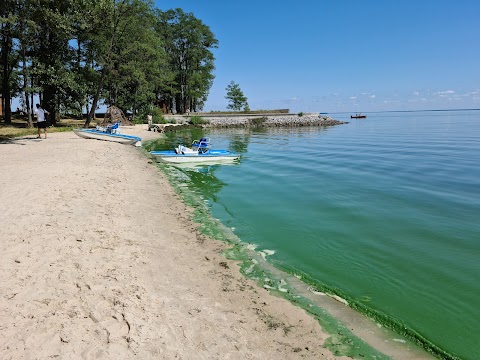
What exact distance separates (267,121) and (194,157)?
180ft

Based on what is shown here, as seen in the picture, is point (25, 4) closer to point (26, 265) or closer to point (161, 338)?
point (26, 265)

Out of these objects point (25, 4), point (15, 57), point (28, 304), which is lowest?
point (28, 304)

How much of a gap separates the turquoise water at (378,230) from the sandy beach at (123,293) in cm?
197

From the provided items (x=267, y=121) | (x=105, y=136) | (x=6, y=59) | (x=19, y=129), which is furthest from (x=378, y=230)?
(x=267, y=121)

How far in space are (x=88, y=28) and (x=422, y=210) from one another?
3109 cm

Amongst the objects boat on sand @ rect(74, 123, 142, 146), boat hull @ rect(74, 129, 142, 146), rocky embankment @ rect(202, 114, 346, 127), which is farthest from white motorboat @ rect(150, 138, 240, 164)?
rocky embankment @ rect(202, 114, 346, 127)

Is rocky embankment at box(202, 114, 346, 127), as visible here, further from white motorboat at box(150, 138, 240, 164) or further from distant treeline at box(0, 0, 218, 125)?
white motorboat at box(150, 138, 240, 164)

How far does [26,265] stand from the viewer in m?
5.90

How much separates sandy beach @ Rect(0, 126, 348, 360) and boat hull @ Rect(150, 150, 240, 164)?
33.5ft

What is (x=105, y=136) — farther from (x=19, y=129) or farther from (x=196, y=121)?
(x=196, y=121)

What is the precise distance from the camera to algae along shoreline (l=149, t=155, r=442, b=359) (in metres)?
5.15

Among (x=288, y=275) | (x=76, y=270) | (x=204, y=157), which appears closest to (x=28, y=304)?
(x=76, y=270)

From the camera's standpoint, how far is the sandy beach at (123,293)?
4402 millimetres

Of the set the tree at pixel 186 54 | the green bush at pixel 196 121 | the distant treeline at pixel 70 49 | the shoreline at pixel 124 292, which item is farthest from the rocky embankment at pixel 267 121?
the shoreline at pixel 124 292
